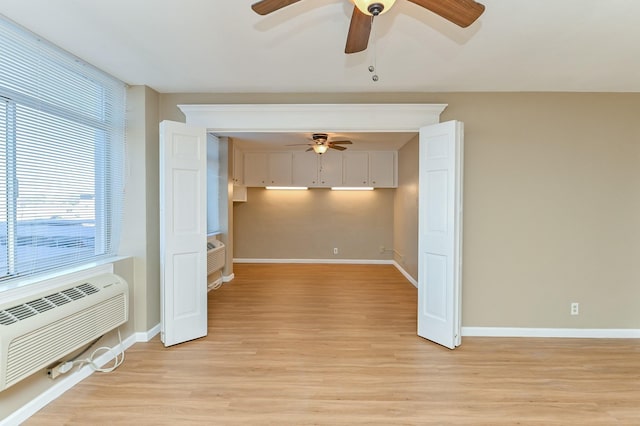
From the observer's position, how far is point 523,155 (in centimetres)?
311

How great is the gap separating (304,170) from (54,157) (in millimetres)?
4502

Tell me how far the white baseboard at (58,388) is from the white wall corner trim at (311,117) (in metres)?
2.24

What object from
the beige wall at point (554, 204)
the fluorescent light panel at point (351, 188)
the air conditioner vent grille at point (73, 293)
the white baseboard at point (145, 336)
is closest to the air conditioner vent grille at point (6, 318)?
the air conditioner vent grille at point (73, 293)

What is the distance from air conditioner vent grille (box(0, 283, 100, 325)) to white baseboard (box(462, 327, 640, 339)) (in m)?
3.42

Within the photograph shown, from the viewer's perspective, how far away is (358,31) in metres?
1.62

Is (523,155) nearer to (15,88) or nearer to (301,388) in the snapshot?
(301,388)

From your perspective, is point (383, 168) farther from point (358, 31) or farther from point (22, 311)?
point (22, 311)

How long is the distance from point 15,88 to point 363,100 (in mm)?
2707

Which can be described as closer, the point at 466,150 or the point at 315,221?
the point at 466,150

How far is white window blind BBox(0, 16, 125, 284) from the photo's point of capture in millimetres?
1941

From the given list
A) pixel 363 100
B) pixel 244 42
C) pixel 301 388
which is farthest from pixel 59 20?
pixel 301 388

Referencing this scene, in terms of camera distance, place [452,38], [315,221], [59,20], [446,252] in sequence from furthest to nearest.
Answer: [315,221] < [446,252] < [452,38] < [59,20]

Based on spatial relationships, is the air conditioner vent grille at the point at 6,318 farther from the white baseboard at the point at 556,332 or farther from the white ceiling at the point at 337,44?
the white baseboard at the point at 556,332

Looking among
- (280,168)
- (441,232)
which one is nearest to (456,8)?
(441,232)
